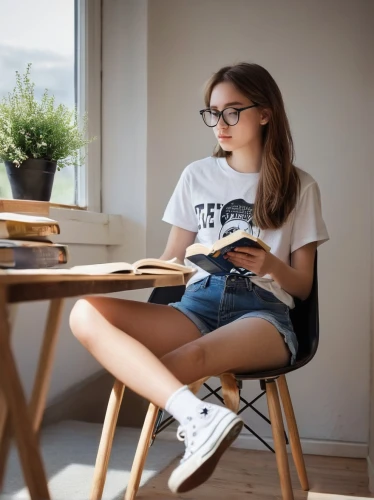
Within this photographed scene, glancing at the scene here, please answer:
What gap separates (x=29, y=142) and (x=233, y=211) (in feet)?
2.17

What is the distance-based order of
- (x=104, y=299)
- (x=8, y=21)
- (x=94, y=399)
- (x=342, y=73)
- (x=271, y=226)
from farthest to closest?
1. (x=94, y=399)
2. (x=342, y=73)
3. (x=8, y=21)
4. (x=271, y=226)
5. (x=104, y=299)

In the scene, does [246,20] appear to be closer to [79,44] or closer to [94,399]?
[79,44]

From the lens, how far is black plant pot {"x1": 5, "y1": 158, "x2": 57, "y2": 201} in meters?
2.05

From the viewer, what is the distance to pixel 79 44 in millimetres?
2615

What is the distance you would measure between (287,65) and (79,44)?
2.66 ft

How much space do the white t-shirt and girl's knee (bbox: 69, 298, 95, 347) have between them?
45cm

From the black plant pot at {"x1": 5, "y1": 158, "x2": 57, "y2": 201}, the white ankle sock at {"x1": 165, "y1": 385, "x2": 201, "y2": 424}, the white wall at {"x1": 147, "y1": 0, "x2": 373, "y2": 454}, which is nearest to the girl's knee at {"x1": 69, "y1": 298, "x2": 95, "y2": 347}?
the white ankle sock at {"x1": 165, "y1": 385, "x2": 201, "y2": 424}

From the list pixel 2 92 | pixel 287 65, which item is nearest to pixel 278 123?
pixel 287 65

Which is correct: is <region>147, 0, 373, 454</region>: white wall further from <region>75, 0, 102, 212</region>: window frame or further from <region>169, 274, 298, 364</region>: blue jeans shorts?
<region>169, 274, 298, 364</region>: blue jeans shorts

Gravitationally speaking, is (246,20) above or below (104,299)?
above

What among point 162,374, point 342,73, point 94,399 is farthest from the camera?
point 94,399

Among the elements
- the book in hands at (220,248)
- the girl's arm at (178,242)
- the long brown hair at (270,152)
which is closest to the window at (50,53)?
the girl's arm at (178,242)

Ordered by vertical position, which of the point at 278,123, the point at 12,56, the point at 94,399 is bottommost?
the point at 94,399

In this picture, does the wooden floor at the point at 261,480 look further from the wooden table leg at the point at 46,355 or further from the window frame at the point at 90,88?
the window frame at the point at 90,88
